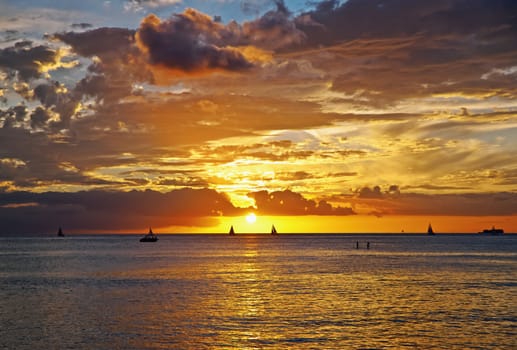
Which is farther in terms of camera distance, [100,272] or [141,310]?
[100,272]

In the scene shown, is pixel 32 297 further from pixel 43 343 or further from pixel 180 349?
pixel 180 349

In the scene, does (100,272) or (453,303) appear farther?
(100,272)

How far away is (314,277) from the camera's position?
306 feet

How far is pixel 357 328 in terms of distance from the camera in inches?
1874

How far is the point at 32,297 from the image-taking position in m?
69.6

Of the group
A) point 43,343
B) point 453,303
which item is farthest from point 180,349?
point 453,303

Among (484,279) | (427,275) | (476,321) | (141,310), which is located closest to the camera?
(476,321)

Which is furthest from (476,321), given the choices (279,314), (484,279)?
(484,279)

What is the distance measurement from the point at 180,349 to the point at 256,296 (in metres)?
28.1

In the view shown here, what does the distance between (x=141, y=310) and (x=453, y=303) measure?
106 ft

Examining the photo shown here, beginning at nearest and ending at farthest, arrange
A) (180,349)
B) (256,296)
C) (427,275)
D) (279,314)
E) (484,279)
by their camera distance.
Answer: (180,349) → (279,314) → (256,296) → (484,279) → (427,275)

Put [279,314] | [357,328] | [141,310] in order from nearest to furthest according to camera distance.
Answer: [357,328], [279,314], [141,310]

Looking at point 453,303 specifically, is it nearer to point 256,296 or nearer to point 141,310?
point 256,296

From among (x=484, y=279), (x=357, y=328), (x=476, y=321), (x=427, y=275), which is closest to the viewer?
(x=357, y=328)
